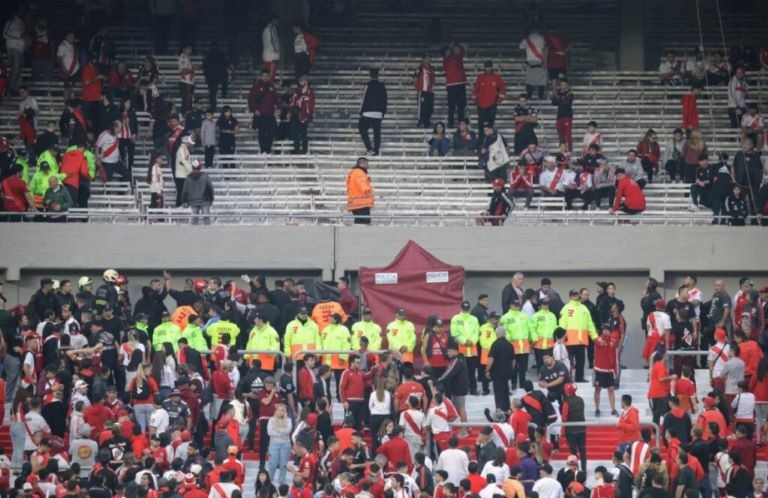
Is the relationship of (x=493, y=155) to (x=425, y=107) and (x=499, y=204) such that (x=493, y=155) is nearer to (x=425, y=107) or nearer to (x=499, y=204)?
(x=499, y=204)

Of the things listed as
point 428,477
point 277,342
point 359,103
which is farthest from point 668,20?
point 428,477

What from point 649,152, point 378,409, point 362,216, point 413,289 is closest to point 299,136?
point 362,216

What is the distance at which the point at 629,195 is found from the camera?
115ft

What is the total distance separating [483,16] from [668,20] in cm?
350

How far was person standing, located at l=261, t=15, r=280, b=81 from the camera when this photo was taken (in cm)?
3950

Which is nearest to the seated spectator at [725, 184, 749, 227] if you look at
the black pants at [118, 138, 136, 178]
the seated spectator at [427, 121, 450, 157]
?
the seated spectator at [427, 121, 450, 157]

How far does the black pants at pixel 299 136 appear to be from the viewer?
37.7 m

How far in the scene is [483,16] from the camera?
141 feet

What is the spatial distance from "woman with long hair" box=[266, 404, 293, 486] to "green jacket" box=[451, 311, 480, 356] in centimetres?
347

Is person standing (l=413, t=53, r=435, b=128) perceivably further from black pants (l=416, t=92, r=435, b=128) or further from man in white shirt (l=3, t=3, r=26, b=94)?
man in white shirt (l=3, t=3, r=26, b=94)

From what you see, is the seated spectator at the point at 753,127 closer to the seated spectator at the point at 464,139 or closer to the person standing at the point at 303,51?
the seated spectator at the point at 464,139

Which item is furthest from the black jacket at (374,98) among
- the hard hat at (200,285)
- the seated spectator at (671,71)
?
the hard hat at (200,285)

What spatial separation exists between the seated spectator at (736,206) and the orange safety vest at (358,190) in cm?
560

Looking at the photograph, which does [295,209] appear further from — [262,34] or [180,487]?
[180,487]
